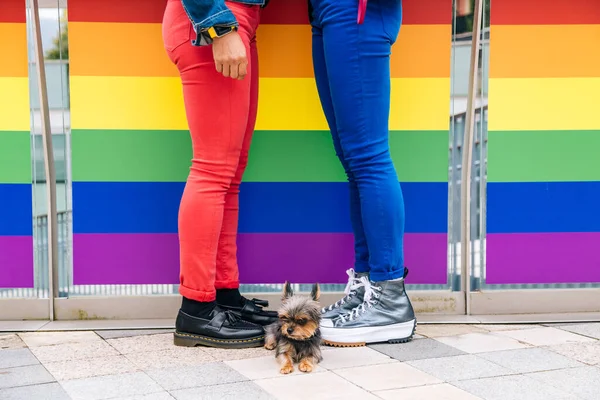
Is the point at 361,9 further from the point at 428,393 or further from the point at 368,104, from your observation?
the point at 428,393

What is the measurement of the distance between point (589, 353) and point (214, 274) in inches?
50.2

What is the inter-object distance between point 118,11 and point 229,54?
32.8 inches

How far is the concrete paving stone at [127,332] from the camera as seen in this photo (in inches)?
103

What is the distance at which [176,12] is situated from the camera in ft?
7.58

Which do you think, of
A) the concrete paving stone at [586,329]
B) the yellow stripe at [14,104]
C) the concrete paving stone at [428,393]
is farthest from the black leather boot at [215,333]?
the concrete paving stone at [586,329]

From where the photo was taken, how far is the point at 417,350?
2391 mm

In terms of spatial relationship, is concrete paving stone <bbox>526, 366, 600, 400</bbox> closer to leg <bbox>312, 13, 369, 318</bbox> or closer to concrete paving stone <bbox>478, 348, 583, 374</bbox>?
concrete paving stone <bbox>478, 348, 583, 374</bbox>

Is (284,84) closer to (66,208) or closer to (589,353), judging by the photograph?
(66,208)

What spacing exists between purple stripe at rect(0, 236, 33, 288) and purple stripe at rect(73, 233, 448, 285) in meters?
0.18

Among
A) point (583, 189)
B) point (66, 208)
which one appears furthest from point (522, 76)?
point (66, 208)

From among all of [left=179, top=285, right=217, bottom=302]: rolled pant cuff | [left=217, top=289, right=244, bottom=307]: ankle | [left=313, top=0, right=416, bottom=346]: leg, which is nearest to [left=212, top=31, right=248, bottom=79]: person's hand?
[left=313, top=0, right=416, bottom=346]: leg

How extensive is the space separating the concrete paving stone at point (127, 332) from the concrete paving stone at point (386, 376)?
81 centimetres

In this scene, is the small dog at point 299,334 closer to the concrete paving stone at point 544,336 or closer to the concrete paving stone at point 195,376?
the concrete paving stone at point 195,376

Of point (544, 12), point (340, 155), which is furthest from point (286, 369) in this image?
point (544, 12)
